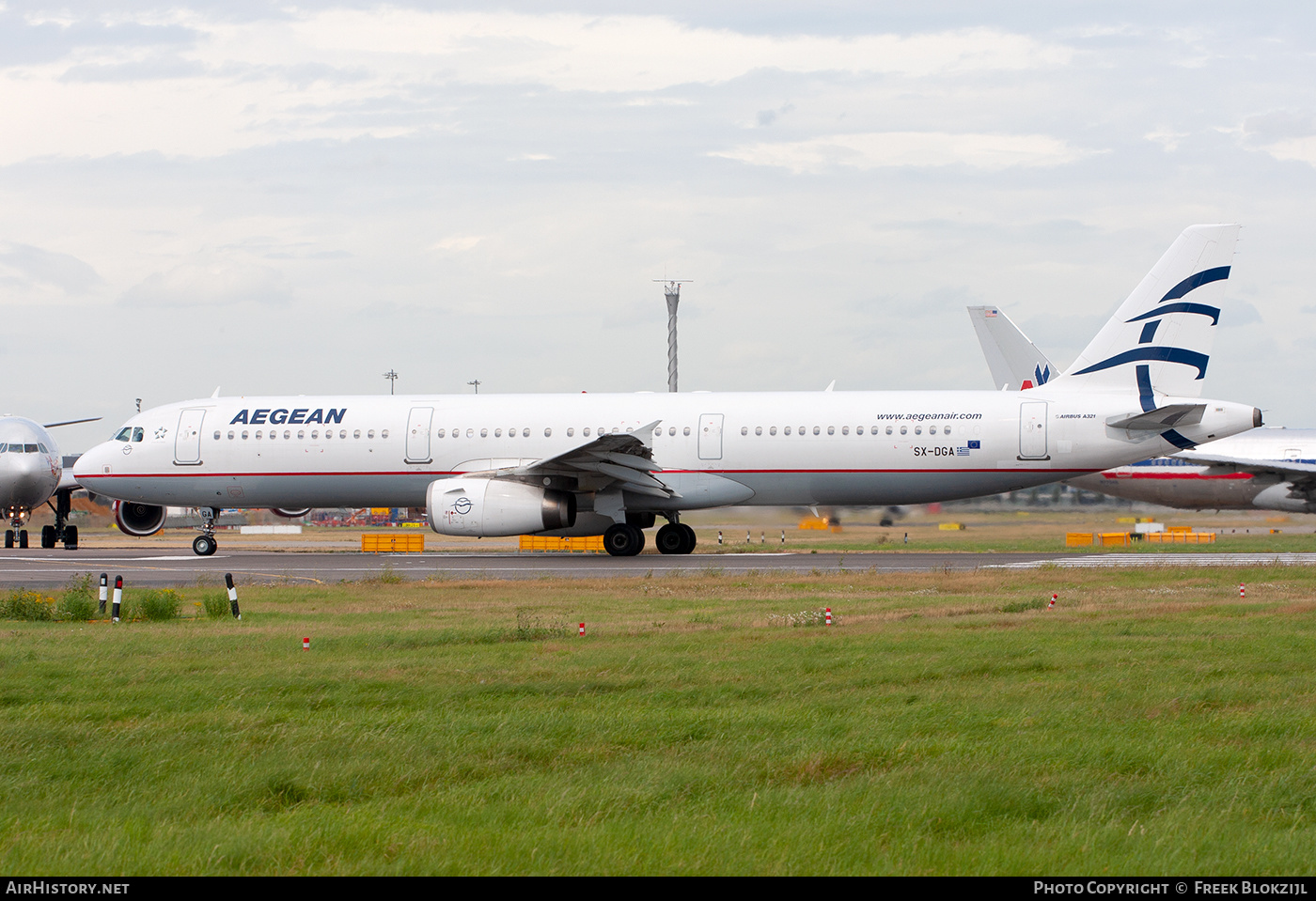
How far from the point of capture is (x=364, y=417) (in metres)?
30.2

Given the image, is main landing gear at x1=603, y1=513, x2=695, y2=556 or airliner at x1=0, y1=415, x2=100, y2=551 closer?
main landing gear at x1=603, y1=513, x2=695, y2=556

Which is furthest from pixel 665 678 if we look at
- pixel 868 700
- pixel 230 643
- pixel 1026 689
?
pixel 230 643

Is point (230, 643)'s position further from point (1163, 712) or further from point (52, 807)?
point (1163, 712)

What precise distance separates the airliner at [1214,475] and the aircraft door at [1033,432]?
38.6 feet

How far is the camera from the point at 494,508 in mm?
26609

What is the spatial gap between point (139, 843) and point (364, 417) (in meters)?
25.1

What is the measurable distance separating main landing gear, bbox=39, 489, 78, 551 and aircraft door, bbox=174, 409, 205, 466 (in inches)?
329

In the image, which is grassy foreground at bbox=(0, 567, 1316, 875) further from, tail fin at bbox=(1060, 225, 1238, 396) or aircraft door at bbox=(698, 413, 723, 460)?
aircraft door at bbox=(698, 413, 723, 460)

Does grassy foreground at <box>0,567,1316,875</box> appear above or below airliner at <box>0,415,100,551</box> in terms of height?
below

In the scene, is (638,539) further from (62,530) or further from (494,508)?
(62,530)

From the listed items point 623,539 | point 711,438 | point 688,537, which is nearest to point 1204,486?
point 688,537

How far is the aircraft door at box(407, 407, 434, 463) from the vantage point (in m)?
29.6

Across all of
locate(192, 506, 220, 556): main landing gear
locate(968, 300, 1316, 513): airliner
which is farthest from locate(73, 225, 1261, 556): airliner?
locate(968, 300, 1316, 513): airliner

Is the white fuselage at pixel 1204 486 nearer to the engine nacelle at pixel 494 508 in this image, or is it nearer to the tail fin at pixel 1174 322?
the tail fin at pixel 1174 322
